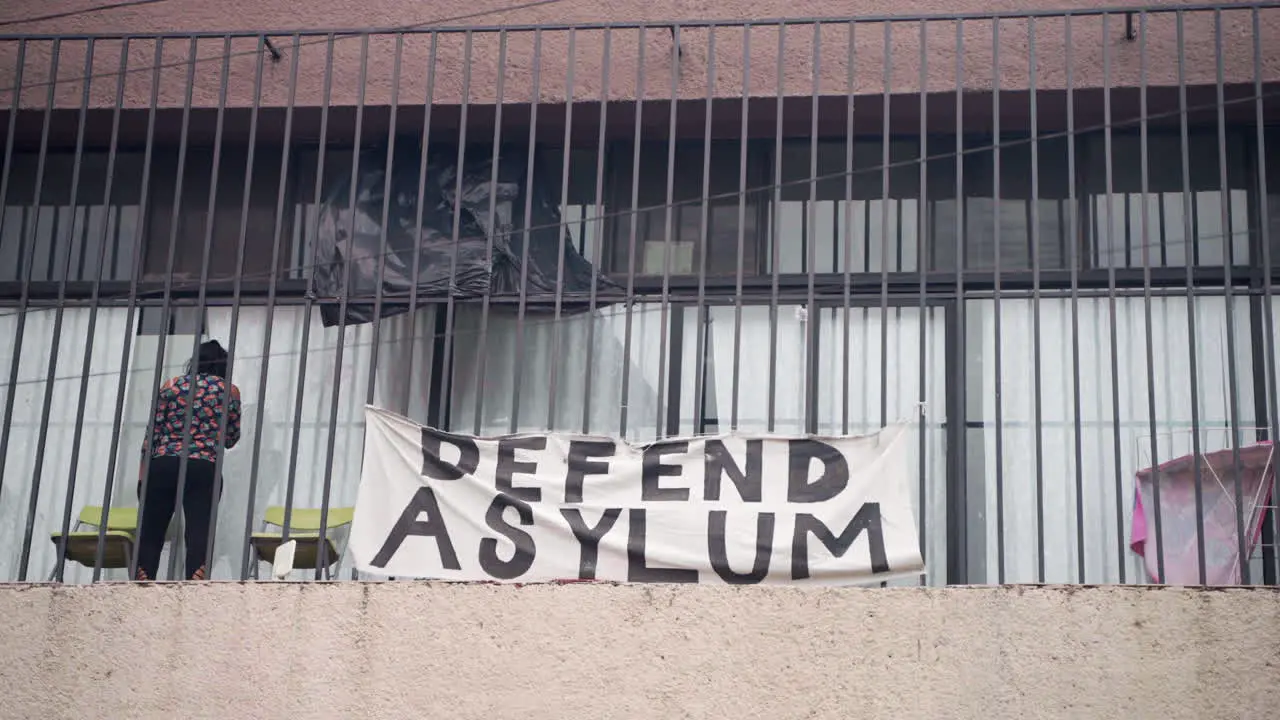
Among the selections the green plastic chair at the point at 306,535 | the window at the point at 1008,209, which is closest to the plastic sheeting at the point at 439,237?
the green plastic chair at the point at 306,535

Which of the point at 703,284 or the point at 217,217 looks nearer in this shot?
the point at 703,284

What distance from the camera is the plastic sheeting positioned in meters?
7.55

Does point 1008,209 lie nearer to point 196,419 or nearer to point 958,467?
point 958,467


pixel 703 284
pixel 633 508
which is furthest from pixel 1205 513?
pixel 633 508

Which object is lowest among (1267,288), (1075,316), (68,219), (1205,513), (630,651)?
(630,651)

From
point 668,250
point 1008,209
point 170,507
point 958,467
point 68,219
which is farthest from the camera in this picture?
point 68,219

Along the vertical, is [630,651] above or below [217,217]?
below

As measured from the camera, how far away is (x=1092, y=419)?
7203 mm

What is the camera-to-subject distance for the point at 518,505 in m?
6.41

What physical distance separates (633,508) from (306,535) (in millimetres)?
1912

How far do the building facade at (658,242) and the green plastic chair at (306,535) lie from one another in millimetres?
91

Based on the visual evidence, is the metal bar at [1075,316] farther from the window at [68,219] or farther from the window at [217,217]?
the window at [68,219]

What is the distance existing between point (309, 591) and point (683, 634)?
1478mm

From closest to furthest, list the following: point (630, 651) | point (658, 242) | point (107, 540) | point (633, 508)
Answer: point (630, 651) → point (633, 508) → point (107, 540) → point (658, 242)
